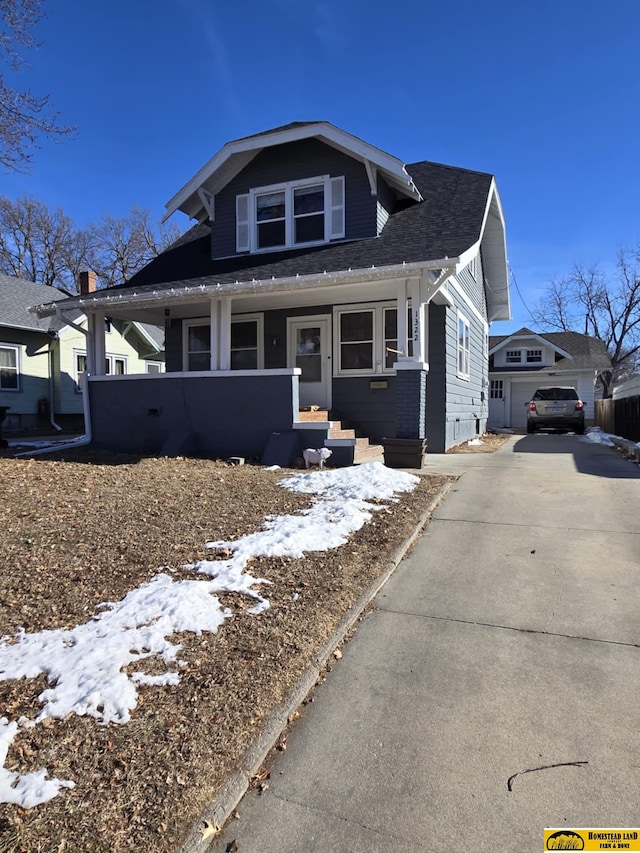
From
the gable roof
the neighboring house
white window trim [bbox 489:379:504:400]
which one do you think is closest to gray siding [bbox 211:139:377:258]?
the gable roof

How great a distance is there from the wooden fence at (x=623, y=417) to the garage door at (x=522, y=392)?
7542 mm

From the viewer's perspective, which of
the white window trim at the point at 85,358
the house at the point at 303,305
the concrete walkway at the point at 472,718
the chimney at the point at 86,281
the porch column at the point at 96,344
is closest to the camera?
the concrete walkway at the point at 472,718

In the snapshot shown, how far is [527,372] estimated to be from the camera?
25453 mm

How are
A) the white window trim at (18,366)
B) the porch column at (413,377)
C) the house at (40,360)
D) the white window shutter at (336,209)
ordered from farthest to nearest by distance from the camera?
the white window trim at (18,366)
the house at (40,360)
the white window shutter at (336,209)
the porch column at (413,377)

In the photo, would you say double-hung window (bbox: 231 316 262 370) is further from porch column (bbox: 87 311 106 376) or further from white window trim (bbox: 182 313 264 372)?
porch column (bbox: 87 311 106 376)

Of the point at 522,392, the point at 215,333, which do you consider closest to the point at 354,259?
the point at 215,333

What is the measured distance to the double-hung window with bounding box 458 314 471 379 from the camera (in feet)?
42.5

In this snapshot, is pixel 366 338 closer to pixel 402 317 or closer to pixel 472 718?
pixel 402 317

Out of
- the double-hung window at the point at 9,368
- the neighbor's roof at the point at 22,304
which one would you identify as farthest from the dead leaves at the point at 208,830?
the double-hung window at the point at 9,368

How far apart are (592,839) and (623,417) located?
14.0 meters

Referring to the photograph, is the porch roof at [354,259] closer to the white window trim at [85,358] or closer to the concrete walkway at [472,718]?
the concrete walkway at [472,718]

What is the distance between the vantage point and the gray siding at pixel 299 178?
34.5 ft

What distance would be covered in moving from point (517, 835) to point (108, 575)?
2904 mm

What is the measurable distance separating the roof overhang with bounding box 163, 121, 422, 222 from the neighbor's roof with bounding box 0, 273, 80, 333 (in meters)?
7.58
